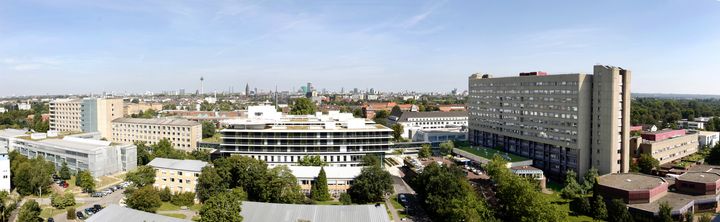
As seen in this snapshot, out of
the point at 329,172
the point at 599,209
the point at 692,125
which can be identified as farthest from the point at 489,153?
the point at 692,125

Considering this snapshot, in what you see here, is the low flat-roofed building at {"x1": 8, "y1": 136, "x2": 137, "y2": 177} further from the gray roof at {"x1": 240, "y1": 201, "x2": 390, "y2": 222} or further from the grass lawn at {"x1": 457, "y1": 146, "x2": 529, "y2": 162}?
the grass lawn at {"x1": 457, "y1": 146, "x2": 529, "y2": 162}

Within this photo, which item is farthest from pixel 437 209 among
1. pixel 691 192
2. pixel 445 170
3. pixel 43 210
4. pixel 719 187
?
pixel 43 210

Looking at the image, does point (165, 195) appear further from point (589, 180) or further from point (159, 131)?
point (589, 180)

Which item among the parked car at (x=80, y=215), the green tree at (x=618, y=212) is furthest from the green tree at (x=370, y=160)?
the parked car at (x=80, y=215)

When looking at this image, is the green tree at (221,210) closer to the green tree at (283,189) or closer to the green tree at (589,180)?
the green tree at (283,189)

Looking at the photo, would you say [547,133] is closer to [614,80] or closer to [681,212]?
[614,80]

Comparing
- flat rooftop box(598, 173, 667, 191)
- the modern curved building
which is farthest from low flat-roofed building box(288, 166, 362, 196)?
flat rooftop box(598, 173, 667, 191)
